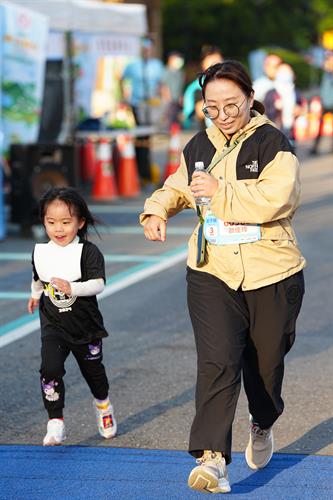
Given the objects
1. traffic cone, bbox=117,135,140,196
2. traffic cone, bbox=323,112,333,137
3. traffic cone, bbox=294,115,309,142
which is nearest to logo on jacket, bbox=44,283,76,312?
traffic cone, bbox=117,135,140,196

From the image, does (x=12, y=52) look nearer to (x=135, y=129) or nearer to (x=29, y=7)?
(x=29, y=7)

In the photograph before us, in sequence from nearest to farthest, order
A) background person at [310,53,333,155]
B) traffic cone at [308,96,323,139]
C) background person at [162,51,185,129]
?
1. background person at [310,53,333,155]
2. background person at [162,51,185,129]
3. traffic cone at [308,96,323,139]

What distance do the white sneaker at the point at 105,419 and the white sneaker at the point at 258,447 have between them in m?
0.83

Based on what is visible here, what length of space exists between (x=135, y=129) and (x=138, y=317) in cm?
1121

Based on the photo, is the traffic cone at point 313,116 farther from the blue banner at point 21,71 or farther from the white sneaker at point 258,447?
the white sneaker at point 258,447

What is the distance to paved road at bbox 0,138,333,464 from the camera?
5996 millimetres

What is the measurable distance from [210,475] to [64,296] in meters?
1.32

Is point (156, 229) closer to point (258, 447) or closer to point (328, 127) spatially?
point (258, 447)

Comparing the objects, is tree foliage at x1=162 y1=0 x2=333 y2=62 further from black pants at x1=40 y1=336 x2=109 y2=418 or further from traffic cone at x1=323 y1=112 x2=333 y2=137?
black pants at x1=40 y1=336 x2=109 y2=418

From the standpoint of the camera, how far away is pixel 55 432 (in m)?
5.67

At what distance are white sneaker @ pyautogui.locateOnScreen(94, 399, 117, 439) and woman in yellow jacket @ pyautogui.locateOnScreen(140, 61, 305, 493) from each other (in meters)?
1.09

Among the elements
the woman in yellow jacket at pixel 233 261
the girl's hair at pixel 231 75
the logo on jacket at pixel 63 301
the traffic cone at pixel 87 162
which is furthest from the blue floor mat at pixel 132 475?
the traffic cone at pixel 87 162

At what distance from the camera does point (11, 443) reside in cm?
582

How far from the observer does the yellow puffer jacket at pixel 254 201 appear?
460 cm
